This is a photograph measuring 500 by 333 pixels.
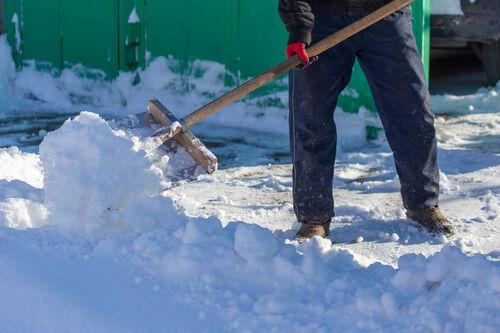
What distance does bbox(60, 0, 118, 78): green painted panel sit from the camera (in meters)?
7.63

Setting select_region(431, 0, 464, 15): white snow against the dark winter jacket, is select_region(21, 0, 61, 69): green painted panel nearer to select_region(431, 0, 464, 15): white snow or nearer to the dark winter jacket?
select_region(431, 0, 464, 15): white snow

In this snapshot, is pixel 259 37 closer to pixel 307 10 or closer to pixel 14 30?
pixel 14 30

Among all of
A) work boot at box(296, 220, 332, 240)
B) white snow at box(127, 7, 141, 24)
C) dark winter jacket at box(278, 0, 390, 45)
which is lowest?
work boot at box(296, 220, 332, 240)

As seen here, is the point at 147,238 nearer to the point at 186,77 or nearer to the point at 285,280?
the point at 285,280

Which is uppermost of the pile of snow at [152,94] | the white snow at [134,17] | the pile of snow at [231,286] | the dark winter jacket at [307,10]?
the dark winter jacket at [307,10]

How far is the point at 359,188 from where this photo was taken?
17.2ft

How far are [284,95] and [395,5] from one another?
2794 millimetres

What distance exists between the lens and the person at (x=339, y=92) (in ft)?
13.4

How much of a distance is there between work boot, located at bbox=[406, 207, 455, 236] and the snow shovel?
887 mm

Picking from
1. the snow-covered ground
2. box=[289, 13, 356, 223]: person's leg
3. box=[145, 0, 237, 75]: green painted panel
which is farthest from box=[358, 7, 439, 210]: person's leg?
box=[145, 0, 237, 75]: green painted panel

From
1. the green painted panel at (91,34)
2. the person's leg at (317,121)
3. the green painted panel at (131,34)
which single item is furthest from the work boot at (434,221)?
the green painted panel at (91,34)

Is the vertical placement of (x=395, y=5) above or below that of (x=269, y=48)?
above

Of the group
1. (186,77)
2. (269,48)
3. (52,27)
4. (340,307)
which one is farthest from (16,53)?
(340,307)

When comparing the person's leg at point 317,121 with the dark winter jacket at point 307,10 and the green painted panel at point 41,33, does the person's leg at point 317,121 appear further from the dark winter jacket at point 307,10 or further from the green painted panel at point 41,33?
the green painted panel at point 41,33
